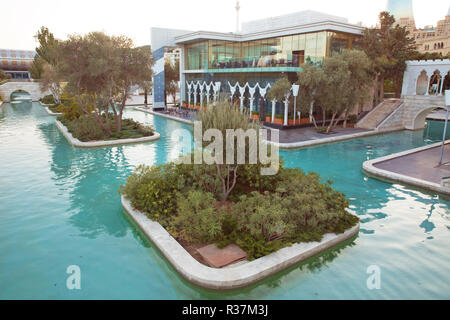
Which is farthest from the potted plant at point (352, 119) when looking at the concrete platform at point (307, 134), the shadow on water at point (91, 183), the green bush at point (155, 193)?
the green bush at point (155, 193)

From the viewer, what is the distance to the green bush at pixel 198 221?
8.20 metres

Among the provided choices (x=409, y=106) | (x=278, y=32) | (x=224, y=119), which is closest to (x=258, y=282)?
(x=224, y=119)

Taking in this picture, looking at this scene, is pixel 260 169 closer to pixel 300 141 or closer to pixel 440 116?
pixel 300 141

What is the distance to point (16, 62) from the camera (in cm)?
9100

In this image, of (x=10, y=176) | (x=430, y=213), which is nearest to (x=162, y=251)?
(x=430, y=213)

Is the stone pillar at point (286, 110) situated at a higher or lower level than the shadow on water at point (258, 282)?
higher

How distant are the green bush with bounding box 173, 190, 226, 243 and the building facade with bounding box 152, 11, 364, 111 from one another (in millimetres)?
19559

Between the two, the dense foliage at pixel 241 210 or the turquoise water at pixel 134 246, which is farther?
the dense foliage at pixel 241 210

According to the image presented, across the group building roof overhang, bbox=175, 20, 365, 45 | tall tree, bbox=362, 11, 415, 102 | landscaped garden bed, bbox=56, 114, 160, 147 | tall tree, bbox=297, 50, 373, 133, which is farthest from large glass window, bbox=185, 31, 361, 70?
landscaped garden bed, bbox=56, 114, 160, 147

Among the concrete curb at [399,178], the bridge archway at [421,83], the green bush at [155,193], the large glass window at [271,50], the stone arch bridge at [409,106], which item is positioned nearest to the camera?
the green bush at [155,193]

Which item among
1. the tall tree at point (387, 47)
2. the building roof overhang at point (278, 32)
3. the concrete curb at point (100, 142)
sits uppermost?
the building roof overhang at point (278, 32)

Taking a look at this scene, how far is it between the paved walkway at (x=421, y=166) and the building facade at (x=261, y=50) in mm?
11189

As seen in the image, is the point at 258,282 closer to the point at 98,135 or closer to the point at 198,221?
the point at 198,221

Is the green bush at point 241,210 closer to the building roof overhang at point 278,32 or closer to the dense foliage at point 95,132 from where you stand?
the dense foliage at point 95,132
